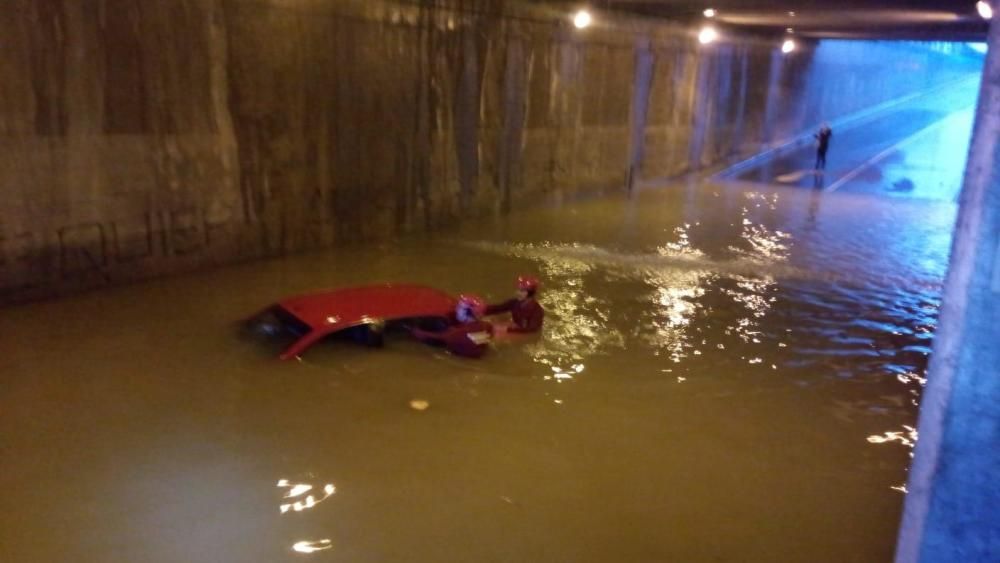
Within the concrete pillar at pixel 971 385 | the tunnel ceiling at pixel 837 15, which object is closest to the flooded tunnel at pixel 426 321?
the concrete pillar at pixel 971 385

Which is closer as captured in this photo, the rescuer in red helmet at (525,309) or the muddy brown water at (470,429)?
the muddy brown water at (470,429)

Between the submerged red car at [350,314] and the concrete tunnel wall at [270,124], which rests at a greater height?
the concrete tunnel wall at [270,124]

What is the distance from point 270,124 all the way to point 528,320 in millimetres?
5065

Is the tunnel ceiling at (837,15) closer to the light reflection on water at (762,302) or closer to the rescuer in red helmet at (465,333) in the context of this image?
the light reflection on water at (762,302)

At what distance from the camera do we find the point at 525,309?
332 inches

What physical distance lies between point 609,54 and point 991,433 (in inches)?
674

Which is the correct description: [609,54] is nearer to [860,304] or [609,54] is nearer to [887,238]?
[887,238]

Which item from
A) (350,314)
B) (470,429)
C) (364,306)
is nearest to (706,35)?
(364,306)

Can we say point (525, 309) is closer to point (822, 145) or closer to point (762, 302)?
point (762, 302)

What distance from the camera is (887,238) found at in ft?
50.5

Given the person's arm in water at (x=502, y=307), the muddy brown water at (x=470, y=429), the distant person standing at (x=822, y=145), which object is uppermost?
the distant person standing at (x=822, y=145)

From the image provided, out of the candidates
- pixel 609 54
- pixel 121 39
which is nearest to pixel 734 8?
pixel 609 54

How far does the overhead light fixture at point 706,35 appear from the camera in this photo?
22.0 m

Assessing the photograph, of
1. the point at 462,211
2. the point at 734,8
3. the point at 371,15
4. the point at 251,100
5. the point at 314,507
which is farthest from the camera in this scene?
the point at 734,8
